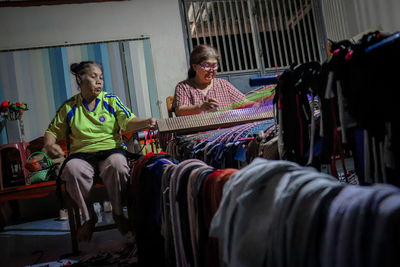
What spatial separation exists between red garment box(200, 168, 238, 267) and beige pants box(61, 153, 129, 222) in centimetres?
170

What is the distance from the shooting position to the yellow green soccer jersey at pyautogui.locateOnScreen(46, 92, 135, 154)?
274 centimetres

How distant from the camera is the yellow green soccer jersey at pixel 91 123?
2.74m

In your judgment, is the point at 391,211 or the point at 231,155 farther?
the point at 231,155

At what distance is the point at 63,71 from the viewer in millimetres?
5625

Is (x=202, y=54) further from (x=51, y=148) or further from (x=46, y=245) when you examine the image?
(x=46, y=245)

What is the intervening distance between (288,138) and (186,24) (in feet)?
17.7

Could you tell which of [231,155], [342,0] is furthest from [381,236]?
[342,0]

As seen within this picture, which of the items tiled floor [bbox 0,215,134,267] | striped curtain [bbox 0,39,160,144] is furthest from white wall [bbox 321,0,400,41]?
tiled floor [bbox 0,215,134,267]

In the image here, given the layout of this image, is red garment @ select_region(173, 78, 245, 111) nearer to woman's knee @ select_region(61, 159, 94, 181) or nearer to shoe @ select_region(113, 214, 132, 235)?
woman's knee @ select_region(61, 159, 94, 181)

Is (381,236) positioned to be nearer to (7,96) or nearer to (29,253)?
(29,253)

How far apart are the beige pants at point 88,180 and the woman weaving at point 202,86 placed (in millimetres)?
668

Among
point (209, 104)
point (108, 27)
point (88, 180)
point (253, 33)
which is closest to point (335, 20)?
point (253, 33)

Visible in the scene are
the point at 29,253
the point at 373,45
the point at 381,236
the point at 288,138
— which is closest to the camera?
the point at 381,236

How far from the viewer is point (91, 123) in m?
2.77
